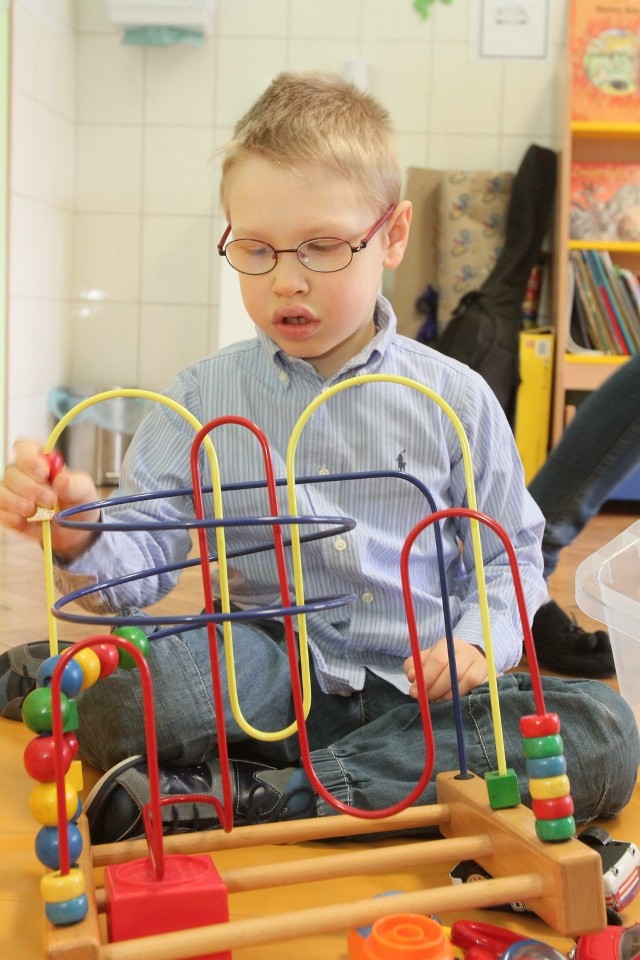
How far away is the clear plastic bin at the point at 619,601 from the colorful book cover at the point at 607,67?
7.36ft

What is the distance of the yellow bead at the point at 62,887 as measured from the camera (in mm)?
610

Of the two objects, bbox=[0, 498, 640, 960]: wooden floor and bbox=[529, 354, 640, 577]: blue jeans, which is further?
bbox=[529, 354, 640, 577]: blue jeans

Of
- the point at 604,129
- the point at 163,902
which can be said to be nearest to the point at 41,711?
the point at 163,902

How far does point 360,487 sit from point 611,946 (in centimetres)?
49

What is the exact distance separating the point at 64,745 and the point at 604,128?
8.94ft

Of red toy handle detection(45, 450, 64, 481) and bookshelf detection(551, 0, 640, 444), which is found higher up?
bookshelf detection(551, 0, 640, 444)

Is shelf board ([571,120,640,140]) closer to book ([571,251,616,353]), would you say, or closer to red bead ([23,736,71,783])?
book ([571,251,616,353])

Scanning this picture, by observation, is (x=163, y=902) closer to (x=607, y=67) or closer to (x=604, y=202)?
(x=604, y=202)

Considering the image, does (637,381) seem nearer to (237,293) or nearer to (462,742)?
(462,742)

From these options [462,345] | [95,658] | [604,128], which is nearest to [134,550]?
[95,658]

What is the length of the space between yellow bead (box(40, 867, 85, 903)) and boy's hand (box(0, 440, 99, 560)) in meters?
0.24

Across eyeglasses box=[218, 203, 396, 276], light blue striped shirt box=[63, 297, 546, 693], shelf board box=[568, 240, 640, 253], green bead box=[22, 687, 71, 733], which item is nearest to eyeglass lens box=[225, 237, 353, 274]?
eyeglasses box=[218, 203, 396, 276]

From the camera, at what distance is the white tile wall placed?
126 inches

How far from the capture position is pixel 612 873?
771 millimetres
